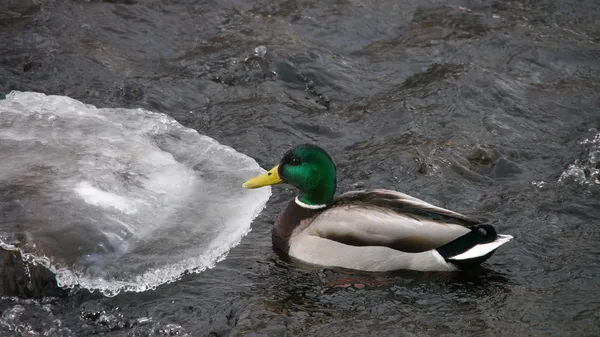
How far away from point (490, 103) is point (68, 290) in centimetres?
391

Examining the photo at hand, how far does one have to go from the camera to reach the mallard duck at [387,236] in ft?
18.6

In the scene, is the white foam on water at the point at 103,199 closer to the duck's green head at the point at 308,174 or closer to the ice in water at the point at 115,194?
the ice in water at the point at 115,194

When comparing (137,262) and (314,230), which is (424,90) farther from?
(137,262)

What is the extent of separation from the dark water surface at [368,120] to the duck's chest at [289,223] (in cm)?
10

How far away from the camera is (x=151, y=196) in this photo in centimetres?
631

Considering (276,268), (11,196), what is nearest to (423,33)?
(276,268)

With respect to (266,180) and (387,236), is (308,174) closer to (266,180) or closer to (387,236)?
(266,180)

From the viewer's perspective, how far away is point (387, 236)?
570 cm

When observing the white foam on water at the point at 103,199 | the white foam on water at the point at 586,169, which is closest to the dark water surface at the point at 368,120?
the white foam on water at the point at 586,169

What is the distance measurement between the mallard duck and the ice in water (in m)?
0.51

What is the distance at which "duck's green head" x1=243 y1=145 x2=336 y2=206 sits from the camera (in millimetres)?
6062

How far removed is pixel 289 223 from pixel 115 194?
113 cm

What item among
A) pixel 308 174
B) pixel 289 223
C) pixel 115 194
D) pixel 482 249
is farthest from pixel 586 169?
pixel 115 194

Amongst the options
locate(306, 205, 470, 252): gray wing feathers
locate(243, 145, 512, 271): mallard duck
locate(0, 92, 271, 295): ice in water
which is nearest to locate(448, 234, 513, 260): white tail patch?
locate(243, 145, 512, 271): mallard duck
